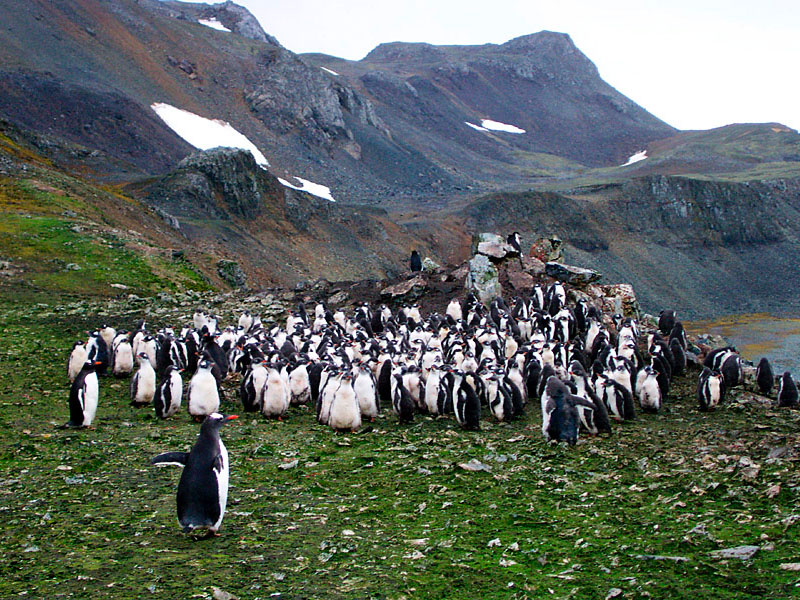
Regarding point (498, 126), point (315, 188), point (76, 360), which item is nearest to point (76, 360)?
point (76, 360)

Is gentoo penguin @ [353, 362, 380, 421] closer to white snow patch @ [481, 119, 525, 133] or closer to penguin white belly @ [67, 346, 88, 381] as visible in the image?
penguin white belly @ [67, 346, 88, 381]

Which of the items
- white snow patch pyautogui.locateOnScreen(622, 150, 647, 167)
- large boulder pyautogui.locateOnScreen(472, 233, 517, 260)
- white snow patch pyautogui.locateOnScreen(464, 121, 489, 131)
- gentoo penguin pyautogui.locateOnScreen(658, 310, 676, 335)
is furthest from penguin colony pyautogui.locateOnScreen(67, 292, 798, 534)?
white snow patch pyautogui.locateOnScreen(464, 121, 489, 131)

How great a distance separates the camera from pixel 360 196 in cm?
7950

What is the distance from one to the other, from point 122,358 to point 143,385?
3.00m

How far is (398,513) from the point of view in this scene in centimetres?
828

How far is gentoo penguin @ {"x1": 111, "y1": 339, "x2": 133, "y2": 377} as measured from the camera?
1633 centimetres

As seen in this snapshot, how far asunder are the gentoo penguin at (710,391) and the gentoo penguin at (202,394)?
9.83 m

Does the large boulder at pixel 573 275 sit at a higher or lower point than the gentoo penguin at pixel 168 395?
higher

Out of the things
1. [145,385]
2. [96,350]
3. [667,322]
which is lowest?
[145,385]

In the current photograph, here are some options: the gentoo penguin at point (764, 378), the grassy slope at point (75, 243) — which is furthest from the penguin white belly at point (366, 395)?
the grassy slope at point (75, 243)

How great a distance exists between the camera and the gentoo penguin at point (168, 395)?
12672 mm

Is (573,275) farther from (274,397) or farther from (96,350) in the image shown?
(96,350)

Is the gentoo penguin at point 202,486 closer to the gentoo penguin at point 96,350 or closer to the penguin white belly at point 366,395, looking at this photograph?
the penguin white belly at point 366,395

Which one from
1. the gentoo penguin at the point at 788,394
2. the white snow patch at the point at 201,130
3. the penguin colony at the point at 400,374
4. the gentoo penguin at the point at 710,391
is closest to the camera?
the penguin colony at the point at 400,374
